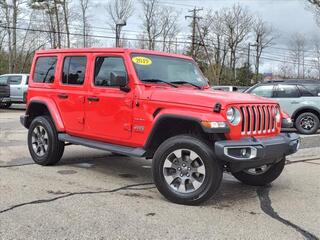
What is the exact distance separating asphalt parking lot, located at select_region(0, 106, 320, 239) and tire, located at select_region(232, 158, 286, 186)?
0.13m

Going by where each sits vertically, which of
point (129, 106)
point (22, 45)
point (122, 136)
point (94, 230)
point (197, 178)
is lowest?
point (94, 230)

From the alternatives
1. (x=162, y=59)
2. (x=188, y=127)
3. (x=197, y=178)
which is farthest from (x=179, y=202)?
(x=162, y=59)

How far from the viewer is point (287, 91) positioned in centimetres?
1463

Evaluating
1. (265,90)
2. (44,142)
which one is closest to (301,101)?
(265,90)

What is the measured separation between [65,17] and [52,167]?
41762 mm

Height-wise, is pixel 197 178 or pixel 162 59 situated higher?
pixel 162 59

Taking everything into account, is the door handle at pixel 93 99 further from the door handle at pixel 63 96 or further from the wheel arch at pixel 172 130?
the wheel arch at pixel 172 130

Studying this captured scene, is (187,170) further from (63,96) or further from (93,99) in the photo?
(63,96)

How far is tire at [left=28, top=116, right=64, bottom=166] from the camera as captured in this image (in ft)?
25.5

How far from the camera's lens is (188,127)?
19.8ft

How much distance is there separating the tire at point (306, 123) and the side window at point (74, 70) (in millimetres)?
8844

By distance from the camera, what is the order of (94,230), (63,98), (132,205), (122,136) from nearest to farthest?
(94,230), (132,205), (122,136), (63,98)

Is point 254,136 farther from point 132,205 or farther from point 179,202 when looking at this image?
point 132,205

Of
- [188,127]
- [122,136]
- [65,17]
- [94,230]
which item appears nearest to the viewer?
[94,230]
